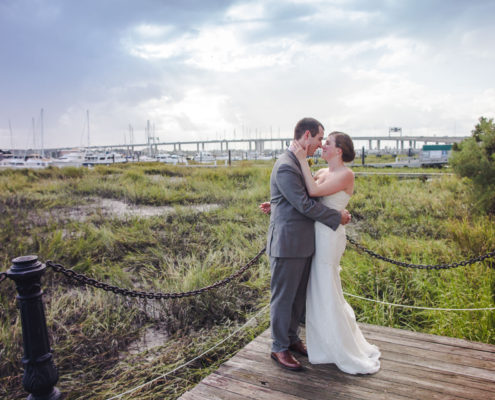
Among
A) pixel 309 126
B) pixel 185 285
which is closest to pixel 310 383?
pixel 309 126

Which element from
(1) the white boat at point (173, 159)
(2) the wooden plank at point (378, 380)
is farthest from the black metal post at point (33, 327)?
(1) the white boat at point (173, 159)

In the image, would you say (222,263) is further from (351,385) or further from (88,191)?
(88,191)

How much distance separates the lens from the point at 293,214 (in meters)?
3.04

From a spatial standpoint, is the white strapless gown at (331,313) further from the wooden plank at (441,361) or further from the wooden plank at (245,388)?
the wooden plank at (245,388)

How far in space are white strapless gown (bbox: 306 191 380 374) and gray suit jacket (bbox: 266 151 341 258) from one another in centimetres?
10

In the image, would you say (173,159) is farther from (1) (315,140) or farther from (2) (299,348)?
(1) (315,140)

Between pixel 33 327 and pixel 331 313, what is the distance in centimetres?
206

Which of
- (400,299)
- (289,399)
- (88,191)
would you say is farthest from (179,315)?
(88,191)

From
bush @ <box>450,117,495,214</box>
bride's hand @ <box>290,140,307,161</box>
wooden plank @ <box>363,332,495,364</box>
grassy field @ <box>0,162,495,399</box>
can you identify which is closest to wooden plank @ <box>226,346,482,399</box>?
wooden plank @ <box>363,332,495,364</box>

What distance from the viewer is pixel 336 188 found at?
3018mm

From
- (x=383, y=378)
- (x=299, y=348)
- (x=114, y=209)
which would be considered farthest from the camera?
(x=114, y=209)

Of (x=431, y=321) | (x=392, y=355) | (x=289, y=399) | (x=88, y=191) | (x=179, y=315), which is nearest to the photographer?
(x=289, y=399)

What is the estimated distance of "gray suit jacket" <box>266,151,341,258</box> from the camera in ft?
9.66

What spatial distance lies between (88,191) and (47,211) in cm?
379
